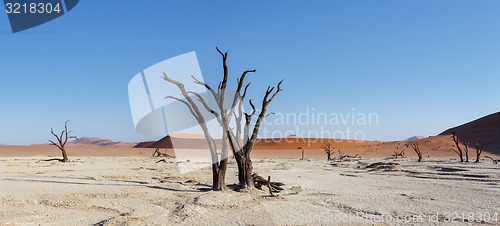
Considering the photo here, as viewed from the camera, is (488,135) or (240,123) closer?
(240,123)

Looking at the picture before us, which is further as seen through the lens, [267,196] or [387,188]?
[387,188]

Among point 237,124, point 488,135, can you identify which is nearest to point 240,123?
point 237,124

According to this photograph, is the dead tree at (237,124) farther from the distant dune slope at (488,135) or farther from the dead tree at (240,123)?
the distant dune slope at (488,135)

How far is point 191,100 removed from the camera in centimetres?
888

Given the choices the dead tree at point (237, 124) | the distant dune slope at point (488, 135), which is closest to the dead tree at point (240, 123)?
the dead tree at point (237, 124)

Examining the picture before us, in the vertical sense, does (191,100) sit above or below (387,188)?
above

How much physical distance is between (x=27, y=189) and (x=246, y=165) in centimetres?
644

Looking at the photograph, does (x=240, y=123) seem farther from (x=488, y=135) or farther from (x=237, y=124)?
(x=488, y=135)

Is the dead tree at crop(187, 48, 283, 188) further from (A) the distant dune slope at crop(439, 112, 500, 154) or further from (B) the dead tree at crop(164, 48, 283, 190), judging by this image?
(A) the distant dune slope at crop(439, 112, 500, 154)

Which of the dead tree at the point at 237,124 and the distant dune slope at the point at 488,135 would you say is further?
the distant dune slope at the point at 488,135

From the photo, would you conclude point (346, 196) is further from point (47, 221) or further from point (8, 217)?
point (8, 217)

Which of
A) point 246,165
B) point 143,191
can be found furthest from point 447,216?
point 143,191

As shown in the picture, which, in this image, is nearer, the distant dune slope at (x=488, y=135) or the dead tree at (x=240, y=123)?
the dead tree at (x=240, y=123)

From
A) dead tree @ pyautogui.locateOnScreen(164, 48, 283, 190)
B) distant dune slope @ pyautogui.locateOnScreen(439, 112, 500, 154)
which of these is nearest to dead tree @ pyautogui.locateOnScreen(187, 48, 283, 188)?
dead tree @ pyautogui.locateOnScreen(164, 48, 283, 190)
